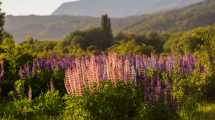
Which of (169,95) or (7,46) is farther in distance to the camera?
(7,46)

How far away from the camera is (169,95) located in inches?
427

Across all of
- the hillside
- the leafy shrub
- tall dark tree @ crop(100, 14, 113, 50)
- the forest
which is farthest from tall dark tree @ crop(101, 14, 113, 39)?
the hillside

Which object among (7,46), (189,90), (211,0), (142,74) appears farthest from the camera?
(211,0)

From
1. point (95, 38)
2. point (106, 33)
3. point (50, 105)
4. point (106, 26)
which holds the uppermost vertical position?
point (106, 26)

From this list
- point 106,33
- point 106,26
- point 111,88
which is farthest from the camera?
point 106,26

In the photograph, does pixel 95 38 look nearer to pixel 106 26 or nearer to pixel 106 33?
pixel 106 33

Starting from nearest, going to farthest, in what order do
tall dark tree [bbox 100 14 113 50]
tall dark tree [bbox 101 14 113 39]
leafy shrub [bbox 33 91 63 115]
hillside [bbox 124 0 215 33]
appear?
leafy shrub [bbox 33 91 63 115]
tall dark tree [bbox 100 14 113 50]
tall dark tree [bbox 101 14 113 39]
hillside [bbox 124 0 215 33]

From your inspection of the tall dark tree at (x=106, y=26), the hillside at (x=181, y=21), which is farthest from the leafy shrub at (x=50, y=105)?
the hillside at (x=181, y=21)

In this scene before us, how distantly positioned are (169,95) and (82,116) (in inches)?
71.2

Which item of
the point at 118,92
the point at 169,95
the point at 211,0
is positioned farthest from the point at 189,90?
the point at 211,0

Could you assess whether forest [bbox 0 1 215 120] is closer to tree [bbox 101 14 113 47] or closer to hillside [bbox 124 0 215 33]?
tree [bbox 101 14 113 47]

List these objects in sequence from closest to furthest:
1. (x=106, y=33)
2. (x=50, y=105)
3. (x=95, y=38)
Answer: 1. (x=50, y=105)
2. (x=95, y=38)
3. (x=106, y=33)

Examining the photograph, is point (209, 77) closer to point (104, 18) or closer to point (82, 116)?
point (82, 116)

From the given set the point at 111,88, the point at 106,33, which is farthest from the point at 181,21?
the point at 111,88
